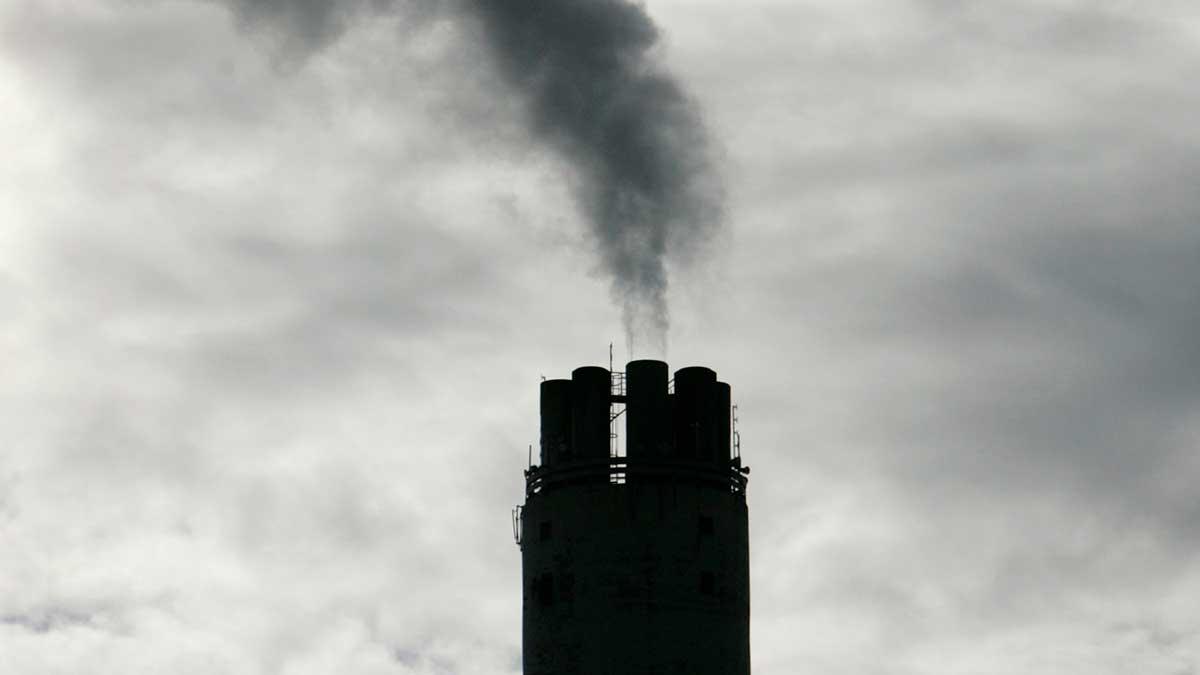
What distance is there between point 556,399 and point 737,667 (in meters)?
11.0

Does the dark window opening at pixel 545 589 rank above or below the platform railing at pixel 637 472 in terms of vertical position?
below

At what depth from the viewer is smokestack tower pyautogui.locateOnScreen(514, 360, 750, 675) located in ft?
250

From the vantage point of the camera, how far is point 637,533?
77062 millimetres

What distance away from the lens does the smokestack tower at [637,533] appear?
250 feet

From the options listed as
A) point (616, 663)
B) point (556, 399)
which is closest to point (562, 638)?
point (616, 663)

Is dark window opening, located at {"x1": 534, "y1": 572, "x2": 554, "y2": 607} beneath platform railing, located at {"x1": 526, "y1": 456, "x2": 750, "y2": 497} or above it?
beneath

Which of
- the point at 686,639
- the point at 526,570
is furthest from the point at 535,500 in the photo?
the point at 686,639

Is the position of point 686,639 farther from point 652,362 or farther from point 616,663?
point 652,362

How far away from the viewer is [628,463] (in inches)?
3071

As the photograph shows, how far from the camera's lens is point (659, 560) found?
252ft

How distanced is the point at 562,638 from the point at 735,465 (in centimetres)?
853

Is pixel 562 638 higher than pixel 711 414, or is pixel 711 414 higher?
pixel 711 414

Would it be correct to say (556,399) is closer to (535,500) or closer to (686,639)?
(535,500)

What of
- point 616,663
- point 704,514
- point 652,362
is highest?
point 652,362
